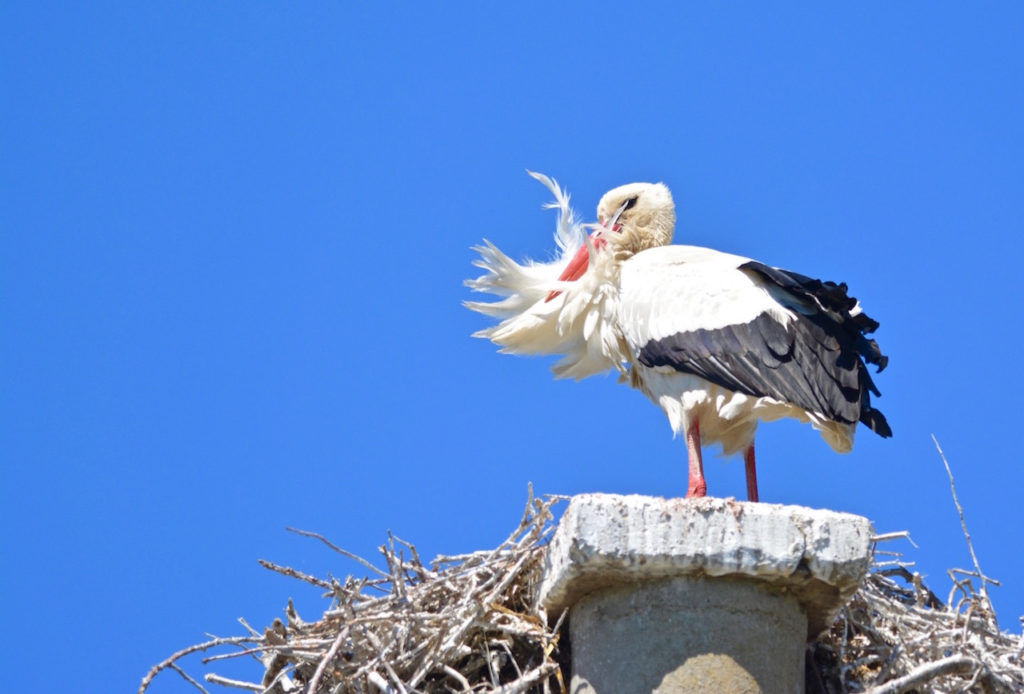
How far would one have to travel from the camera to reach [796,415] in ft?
19.8

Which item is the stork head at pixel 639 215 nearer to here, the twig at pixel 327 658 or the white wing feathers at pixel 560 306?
the white wing feathers at pixel 560 306

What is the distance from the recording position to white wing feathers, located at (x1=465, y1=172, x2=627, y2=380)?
6.93 metres

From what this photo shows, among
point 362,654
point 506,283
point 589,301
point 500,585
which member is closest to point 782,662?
point 500,585

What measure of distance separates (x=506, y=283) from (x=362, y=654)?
249 centimetres

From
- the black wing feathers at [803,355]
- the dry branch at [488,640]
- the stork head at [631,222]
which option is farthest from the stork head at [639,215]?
the dry branch at [488,640]

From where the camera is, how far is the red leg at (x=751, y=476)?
260 inches

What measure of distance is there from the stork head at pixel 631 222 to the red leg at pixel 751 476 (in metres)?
1.21

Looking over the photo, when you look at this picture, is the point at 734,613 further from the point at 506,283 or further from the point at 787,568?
the point at 506,283

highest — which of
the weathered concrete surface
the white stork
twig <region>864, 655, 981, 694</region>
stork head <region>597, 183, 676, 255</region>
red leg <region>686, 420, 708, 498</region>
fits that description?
stork head <region>597, 183, 676, 255</region>

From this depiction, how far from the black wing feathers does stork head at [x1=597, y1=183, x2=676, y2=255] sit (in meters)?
1.19

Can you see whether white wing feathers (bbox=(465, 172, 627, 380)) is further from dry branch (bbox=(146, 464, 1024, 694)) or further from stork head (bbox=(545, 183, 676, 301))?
dry branch (bbox=(146, 464, 1024, 694))

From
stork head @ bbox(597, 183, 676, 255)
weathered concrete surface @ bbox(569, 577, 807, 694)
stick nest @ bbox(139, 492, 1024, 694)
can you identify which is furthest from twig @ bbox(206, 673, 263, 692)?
stork head @ bbox(597, 183, 676, 255)

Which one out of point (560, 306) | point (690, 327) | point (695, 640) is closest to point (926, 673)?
point (695, 640)

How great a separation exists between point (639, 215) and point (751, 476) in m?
1.62
